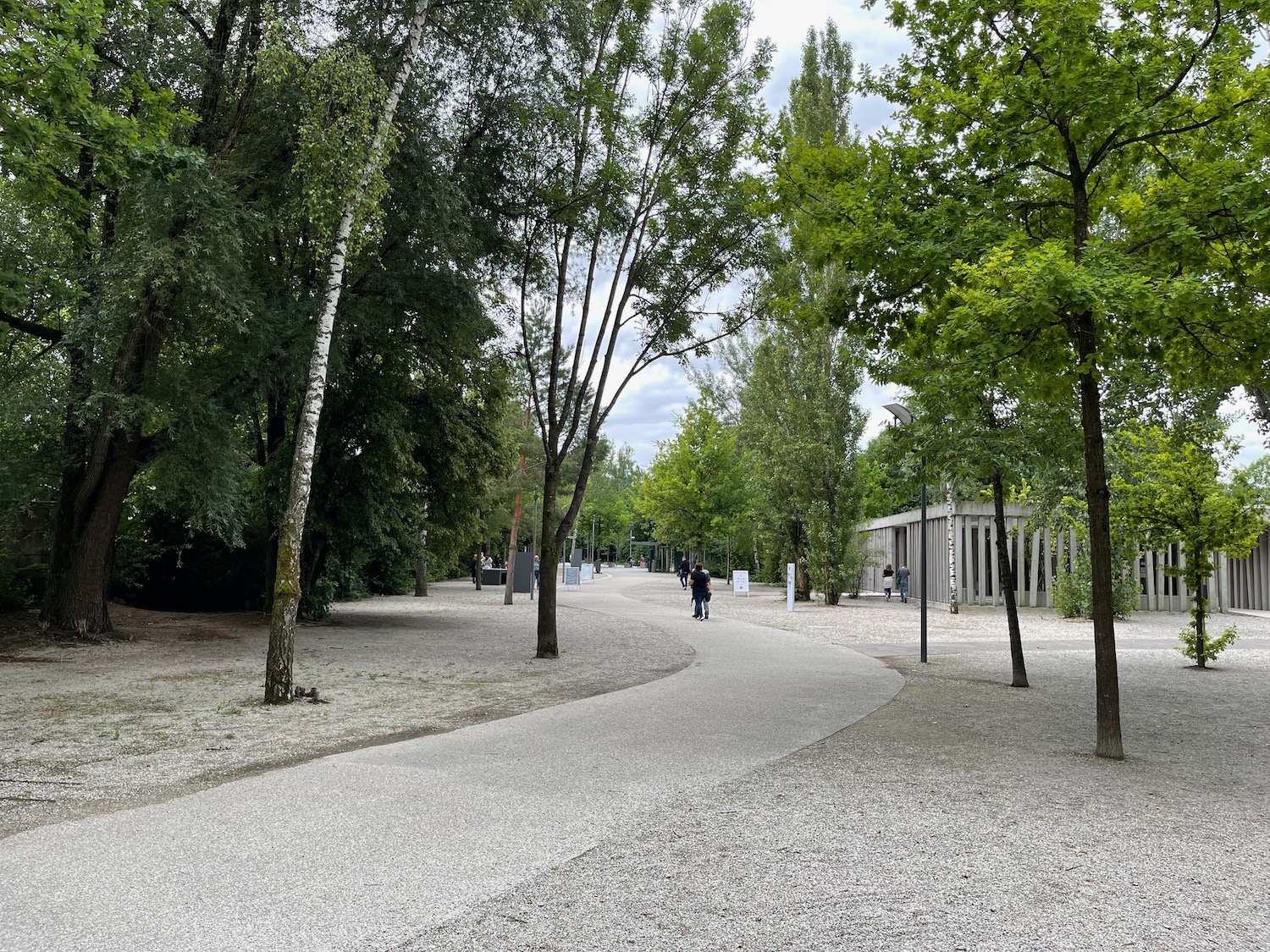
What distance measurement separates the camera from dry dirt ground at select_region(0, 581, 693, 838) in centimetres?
618

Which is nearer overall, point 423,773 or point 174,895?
point 174,895

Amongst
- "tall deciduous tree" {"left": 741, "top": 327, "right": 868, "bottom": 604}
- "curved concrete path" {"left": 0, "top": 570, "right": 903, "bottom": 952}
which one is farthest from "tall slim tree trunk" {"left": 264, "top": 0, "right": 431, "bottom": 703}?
"tall deciduous tree" {"left": 741, "top": 327, "right": 868, "bottom": 604}

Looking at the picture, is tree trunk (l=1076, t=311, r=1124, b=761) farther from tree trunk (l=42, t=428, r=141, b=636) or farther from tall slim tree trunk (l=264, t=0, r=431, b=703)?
tree trunk (l=42, t=428, r=141, b=636)

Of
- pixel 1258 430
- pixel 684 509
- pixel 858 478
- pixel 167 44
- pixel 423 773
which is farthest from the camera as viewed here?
pixel 684 509

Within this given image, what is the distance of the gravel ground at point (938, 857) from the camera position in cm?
361

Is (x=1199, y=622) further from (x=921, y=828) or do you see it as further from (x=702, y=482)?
(x=702, y=482)

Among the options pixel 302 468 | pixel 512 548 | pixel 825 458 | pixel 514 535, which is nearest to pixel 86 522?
pixel 302 468

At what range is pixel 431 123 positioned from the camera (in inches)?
556

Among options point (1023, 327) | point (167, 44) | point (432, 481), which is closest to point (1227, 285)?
point (1023, 327)

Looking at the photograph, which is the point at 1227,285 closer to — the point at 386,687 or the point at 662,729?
the point at 662,729

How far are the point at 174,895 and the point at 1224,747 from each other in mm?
8594

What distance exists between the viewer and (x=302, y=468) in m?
9.63

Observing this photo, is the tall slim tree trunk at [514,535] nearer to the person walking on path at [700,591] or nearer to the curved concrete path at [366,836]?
the person walking on path at [700,591]

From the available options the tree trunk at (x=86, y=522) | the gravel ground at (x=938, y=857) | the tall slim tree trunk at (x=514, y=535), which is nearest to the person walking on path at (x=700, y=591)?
the tall slim tree trunk at (x=514, y=535)
